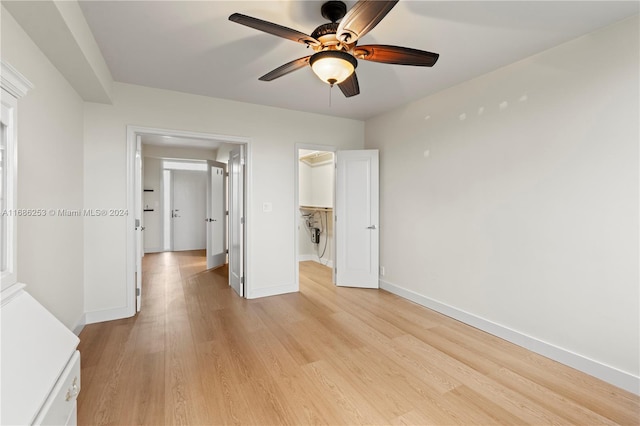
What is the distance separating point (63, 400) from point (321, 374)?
4.92 feet

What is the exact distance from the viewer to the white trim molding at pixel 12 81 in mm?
1251

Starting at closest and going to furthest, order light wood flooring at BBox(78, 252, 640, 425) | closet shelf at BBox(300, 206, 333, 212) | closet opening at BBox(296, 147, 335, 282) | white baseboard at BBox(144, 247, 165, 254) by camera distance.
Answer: light wood flooring at BBox(78, 252, 640, 425) → closet shelf at BBox(300, 206, 333, 212) → closet opening at BBox(296, 147, 335, 282) → white baseboard at BBox(144, 247, 165, 254)

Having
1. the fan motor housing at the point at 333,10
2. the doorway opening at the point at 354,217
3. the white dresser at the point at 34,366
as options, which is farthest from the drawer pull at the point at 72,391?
the doorway opening at the point at 354,217

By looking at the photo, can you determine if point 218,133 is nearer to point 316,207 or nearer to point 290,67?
point 290,67

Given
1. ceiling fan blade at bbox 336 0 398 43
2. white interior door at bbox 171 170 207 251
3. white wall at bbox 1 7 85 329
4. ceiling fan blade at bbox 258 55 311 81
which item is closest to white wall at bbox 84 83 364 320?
white wall at bbox 1 7 85 329

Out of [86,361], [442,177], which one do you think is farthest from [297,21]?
[86,361]

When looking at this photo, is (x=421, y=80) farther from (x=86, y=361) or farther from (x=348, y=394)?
(x=86, y=361)

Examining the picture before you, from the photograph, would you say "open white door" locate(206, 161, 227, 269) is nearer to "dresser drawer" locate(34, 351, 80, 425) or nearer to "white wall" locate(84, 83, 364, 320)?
"white wall" locate(84, 83, 364, 320)

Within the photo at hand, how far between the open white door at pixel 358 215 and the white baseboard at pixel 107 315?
2.70m

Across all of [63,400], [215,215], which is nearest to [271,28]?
[63,400]

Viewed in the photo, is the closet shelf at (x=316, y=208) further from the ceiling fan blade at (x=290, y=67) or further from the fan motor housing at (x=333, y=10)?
the fan motor housing at (x=333, y=10)

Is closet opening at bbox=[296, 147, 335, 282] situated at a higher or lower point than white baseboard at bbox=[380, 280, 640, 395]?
higher

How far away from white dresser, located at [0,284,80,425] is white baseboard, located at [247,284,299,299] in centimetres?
247

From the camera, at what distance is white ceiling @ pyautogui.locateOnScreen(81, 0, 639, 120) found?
1.95 meters
